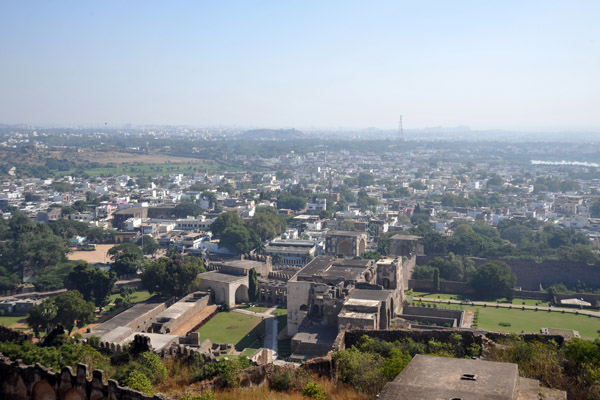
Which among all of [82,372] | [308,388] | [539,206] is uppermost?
[82,372]

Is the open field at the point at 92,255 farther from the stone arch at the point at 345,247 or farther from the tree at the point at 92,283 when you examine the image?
the stone arch at the point at 345,247

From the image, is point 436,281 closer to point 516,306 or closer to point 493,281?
point 493,281

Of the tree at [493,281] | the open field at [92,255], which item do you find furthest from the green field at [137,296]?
the tree at [493,281]

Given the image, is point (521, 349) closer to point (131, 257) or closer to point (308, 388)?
point (308, 388)

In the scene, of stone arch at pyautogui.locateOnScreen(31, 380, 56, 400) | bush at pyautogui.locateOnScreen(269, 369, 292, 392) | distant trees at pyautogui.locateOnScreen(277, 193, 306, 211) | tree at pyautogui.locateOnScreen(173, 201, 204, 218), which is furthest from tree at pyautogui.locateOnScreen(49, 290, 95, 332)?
distant trees at pyautogui.locateOnScreen(277, 193, 306, 211)

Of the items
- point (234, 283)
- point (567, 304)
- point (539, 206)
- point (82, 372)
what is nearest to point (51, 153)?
point (539, 206)
